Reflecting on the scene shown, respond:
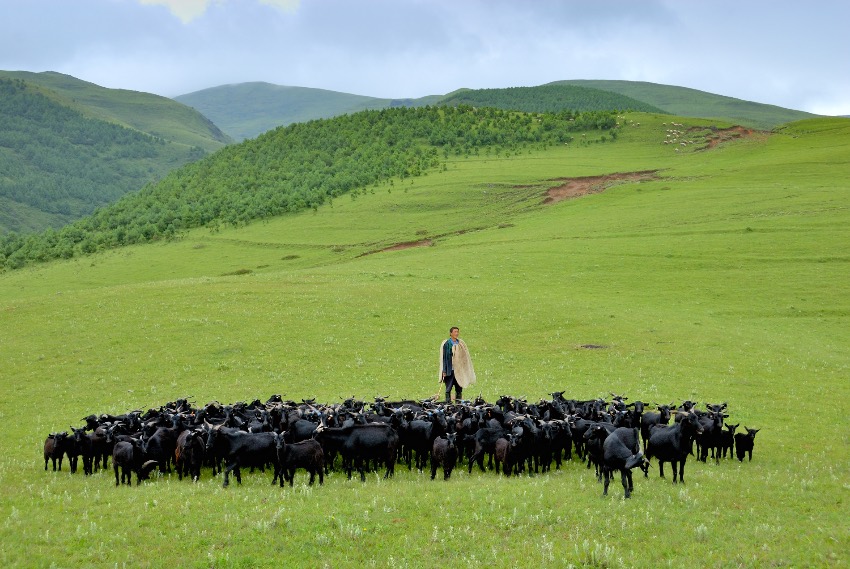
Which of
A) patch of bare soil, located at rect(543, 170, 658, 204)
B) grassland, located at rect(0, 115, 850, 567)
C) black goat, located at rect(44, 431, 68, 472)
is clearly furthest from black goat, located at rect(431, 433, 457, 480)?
patch of bare soil, located at rect(543, 170, 658, 204)

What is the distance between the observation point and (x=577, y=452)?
20.6m

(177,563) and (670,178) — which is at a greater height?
(670,178)

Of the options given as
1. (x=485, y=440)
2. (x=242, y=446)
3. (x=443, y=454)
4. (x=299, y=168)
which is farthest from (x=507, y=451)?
(x=299, y=168)

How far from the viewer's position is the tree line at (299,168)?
9956 cm

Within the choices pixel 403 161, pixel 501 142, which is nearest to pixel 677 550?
pixel 403 161

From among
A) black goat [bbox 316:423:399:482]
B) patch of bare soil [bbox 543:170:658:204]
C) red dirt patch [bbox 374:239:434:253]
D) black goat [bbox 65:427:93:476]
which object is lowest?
black goat [bbox 65:427:93:476]

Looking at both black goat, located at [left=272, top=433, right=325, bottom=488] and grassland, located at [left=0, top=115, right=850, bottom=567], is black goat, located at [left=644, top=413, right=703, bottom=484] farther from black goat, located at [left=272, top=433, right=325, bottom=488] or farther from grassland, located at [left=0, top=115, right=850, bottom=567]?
black goat, located at [left=272, top=433, right=325, bottom=488]

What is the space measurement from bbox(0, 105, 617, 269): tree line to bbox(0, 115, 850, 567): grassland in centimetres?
766

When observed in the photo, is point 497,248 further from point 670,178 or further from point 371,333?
point 670,178

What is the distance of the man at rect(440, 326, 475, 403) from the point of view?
2534cm

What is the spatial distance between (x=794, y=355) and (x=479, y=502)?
84.6 ft

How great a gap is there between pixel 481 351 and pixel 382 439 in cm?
1771

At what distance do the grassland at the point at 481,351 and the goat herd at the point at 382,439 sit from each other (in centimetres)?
72

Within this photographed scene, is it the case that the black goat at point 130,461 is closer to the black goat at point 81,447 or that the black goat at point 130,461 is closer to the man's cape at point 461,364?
the black goat at point 81,447
